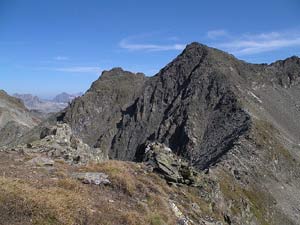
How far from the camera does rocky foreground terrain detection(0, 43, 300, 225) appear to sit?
2244 cm

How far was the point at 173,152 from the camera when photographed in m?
69.1

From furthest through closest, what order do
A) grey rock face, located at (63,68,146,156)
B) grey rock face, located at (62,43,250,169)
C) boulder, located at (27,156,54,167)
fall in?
grey rock face, located at (63,68,146,156), grey rock face, located at (62,43,250,169), boulder, located at (27,156,54,167)

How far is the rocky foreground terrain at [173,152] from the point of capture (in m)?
22.4

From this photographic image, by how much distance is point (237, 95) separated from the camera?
126 metres

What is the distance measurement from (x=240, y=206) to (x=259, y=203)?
12074 millimetres

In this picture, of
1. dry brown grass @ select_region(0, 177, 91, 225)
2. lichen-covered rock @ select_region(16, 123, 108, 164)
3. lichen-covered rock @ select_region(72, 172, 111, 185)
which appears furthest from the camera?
lichen-covered rock @ select_region(16, 123, 108, 164)

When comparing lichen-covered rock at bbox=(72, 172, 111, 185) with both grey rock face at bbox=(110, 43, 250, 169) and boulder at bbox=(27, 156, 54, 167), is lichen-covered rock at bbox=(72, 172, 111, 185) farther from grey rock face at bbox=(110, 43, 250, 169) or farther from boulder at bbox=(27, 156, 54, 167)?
grey rock face at bbox=(110, 43, 250, 169)

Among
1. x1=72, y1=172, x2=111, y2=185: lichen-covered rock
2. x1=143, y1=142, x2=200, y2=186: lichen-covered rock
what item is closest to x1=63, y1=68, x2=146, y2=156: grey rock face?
x1=143, y1=142, x2=200, y2=186: lichen-covered rock

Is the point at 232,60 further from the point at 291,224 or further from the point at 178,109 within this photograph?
the point at 291,224

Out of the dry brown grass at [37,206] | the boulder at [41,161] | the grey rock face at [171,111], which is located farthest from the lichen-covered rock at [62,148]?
the grey rock face at [171,111]

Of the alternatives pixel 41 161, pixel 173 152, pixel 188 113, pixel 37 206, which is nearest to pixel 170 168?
pixel 41 161

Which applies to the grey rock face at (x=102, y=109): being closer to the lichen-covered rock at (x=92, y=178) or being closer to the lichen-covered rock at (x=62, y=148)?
the lichen-covered rock at (x=62, y=148)

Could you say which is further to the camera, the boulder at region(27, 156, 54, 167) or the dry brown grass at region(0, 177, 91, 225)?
the boulder at region(27, 156, 54, 167)

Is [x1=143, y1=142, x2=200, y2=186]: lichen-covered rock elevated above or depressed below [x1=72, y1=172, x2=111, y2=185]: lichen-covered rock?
below
